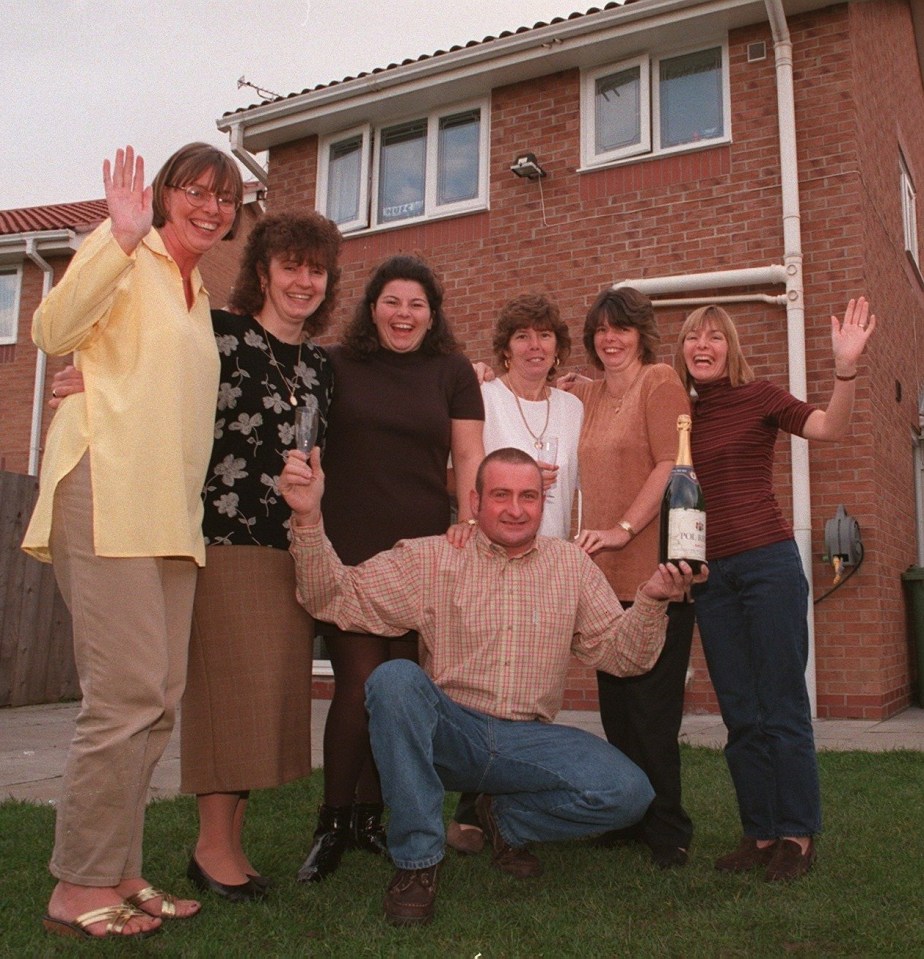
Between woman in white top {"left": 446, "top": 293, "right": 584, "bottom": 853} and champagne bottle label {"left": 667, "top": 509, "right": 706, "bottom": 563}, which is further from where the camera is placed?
woman in white top {"left": 446, "top": 293, "right": 584, "bottom": 853}

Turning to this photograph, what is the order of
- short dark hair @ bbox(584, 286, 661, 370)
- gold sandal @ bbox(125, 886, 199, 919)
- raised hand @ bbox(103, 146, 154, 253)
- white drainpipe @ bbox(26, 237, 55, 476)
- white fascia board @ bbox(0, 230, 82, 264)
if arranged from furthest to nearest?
white fascia board @ bbox(0, 230, 82, 264) < white drainpipe @ bbox(26, 237, 55, 476) < short dark hair @ bbox(584, 286, 661, 370) < gold sandal @ bbox(125, 886, 199, 919) < raised hand @ bbox(103, 146, 154, 253)

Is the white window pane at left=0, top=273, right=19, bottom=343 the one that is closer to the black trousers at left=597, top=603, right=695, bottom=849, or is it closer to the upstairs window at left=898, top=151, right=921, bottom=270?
the upstairs window at left=898, top=151, right=921, bottom=270

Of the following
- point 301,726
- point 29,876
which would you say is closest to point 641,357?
point 301,726

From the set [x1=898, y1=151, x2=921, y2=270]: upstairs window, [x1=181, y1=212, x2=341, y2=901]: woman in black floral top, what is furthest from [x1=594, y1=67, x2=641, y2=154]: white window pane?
[x1=181, y1=212, x2=341, y2=901]: woman in black floral top

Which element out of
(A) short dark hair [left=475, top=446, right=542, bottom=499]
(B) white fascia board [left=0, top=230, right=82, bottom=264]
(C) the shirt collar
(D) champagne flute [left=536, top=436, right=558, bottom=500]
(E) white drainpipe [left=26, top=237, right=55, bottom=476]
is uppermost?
(B) white fascia board [left=0, top=230, right=82, bottom=264]

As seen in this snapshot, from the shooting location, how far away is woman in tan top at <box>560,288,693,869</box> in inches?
130

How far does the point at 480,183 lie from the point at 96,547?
283 inches

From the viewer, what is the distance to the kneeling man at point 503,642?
9.20 feet

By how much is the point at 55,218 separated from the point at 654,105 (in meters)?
11.7

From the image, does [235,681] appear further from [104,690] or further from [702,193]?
[702,193]

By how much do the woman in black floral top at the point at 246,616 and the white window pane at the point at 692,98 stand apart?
19.5 feet

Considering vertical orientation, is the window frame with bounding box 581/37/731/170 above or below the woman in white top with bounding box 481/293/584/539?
above

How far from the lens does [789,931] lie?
101 inches

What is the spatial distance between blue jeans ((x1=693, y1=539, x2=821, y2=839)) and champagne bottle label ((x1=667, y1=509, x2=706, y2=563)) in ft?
1.55
